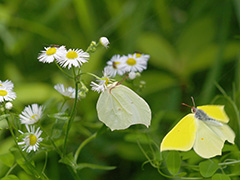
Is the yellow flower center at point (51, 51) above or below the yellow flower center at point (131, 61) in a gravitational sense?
above

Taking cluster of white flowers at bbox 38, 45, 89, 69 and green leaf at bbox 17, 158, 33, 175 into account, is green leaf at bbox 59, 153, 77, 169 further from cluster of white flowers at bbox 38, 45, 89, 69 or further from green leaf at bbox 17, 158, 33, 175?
cluster of white flowers at bbox 38, 45, 89, 69

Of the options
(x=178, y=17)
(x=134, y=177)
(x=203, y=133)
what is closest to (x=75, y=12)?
(x=178, y=17)

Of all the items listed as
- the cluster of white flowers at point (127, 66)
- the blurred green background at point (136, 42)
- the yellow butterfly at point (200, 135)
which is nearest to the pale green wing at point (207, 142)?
the yellow butterfly at point (200, 135)

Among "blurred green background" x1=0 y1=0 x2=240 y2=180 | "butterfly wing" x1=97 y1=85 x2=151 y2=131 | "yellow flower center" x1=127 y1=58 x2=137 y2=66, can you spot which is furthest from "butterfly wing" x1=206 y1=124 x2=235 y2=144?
"blurred green background" x1=0 y1=0 x2=240 y2=180

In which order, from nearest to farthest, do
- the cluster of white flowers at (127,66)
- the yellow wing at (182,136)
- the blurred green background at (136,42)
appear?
the yellow wing at (182,136) → the cluster of white flowers at (127,66) → the blurred green background at (136,42)

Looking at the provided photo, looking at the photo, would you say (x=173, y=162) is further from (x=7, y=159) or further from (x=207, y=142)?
(x=7, y=159)

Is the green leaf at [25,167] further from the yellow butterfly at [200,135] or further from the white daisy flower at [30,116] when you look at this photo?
the yellow butterfly at [200,135]
